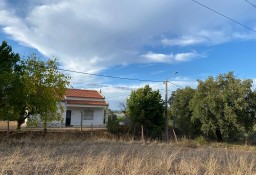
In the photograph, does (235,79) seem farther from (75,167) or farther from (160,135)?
(75,167)

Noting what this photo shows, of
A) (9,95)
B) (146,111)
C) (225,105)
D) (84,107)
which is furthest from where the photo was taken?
(84,107)

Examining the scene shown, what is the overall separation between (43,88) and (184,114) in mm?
19353

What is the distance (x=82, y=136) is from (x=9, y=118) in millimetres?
6818

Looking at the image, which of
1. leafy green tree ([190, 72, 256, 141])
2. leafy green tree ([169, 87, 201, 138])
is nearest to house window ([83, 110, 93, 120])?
leafy green tree ([169, 87, 201, 138])

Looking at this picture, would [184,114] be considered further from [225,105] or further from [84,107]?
[84,107]

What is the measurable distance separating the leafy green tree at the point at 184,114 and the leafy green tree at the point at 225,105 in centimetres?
217

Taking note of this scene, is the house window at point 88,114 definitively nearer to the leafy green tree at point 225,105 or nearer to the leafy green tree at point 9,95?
the leafy green tree at point 225,105

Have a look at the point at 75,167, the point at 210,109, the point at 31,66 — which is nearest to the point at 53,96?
the point at 31,66

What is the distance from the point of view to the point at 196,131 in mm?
35188

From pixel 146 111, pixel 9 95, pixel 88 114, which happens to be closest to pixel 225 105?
pixel 146 111

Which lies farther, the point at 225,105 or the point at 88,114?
the point at 88,114

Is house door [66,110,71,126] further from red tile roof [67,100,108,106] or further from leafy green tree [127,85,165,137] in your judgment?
Result: leafy green tree [127,85,165,137]

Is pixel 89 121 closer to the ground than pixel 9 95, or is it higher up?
closer to the ground

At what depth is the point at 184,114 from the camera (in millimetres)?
36188
